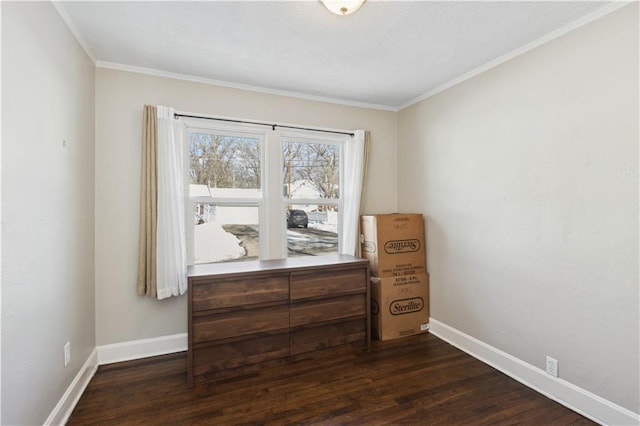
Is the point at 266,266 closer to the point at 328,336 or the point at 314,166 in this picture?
the point at 328,336

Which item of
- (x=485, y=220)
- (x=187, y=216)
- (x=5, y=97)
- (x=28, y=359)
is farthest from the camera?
(x=187, y=216)

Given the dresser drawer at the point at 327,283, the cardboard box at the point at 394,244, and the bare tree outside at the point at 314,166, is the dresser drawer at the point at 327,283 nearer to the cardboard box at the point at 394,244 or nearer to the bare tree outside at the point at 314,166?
the cardboard box at the point at 394,244

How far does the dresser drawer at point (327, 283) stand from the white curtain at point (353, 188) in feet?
1.73

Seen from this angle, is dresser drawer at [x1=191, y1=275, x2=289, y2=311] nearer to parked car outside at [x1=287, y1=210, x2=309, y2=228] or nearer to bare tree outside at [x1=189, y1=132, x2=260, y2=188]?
parked car outside at [x1=287, y1=210, x2=309, y2=228]

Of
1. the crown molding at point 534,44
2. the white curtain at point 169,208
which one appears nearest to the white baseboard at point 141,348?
the white curtain at point 169,208

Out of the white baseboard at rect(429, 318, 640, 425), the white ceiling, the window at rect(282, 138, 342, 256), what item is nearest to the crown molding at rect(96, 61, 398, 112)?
the white ceiling

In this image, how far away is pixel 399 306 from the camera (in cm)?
314

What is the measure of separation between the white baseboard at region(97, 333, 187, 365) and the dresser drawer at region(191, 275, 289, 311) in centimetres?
78

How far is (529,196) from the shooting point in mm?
2312

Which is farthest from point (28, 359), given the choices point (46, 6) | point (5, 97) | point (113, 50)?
point (113, 50)

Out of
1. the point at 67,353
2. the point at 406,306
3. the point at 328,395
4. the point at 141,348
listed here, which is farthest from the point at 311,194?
the point at 67,353

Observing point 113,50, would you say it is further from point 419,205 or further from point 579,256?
point 579,256

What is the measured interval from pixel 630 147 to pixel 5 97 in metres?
3.19

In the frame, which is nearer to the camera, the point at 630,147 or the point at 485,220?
the point at 630,147
